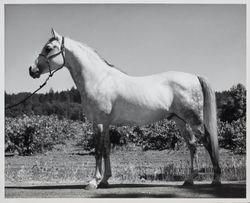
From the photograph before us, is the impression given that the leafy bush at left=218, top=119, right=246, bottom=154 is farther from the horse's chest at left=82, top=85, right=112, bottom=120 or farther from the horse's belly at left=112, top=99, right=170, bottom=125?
the horse's chest at left=82, top=85, right=112, bottom=120

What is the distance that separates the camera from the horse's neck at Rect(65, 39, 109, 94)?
6.02 meters

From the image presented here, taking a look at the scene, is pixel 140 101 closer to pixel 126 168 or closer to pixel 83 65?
pixel 83 65

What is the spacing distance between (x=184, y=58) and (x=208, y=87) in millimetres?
1060

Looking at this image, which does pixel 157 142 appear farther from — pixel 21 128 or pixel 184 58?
pixel 21 128

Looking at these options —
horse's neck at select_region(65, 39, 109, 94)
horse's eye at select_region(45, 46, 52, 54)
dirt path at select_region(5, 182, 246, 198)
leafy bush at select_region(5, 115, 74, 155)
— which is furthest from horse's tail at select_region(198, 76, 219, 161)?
leafy bush at select_region(5, 115, 74, 155)

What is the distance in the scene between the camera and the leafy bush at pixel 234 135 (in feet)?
24.8

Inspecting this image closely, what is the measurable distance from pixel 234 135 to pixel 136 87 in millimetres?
3176

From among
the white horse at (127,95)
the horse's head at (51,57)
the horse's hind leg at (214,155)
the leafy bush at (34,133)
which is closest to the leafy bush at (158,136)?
the leafy bush at (34,133)

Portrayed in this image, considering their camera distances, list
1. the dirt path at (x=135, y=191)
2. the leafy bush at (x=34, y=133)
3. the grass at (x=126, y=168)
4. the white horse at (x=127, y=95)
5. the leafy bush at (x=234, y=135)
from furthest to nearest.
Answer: the leafy bush at (x=34, y=133) < the leafy bush at (x=234, y=135) < the grass at (x=126, y=168) < the white horse at (x=127, y=95) < the dirt path at (x=135, y=191)

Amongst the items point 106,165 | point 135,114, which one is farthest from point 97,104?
point 106,165

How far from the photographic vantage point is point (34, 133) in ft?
31.2

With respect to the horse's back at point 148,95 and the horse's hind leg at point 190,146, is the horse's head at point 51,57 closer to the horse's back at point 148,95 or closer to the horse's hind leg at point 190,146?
the horse's back at point 148,95

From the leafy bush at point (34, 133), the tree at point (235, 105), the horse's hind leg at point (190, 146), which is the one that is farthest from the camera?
the leafy bush at point (34, 133)

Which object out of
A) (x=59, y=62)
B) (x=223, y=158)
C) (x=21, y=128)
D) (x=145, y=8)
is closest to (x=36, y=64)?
(x=59, y=62)
